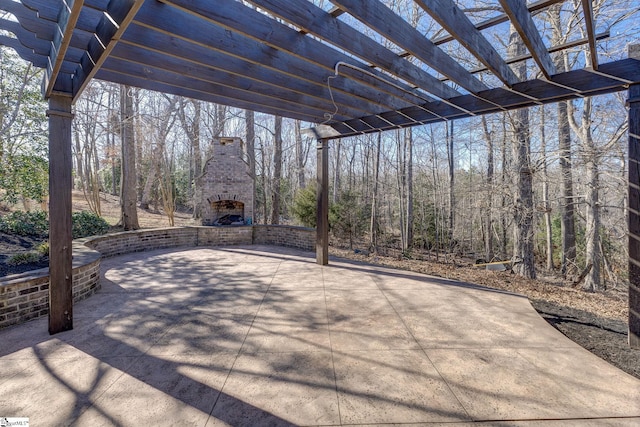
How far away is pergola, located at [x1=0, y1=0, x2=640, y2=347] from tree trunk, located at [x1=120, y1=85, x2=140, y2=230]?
6157 mm

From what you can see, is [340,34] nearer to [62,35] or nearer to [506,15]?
[506,15]

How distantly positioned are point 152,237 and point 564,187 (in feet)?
36.7

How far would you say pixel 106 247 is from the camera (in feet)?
19.7

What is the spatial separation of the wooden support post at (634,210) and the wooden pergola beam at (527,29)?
81 centimetres

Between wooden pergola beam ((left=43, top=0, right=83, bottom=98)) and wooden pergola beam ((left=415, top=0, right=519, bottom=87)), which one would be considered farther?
wooden pergola beam ((left=415, top=0, right=519, bottom=87))

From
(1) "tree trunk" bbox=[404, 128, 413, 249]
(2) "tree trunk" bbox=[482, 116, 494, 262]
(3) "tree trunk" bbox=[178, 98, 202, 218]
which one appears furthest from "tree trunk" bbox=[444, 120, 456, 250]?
(3) "tree trunk" bbox=[178, 98, 202, 218]

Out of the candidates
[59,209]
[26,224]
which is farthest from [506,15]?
[26,224]

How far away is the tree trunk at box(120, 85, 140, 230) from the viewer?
812cm

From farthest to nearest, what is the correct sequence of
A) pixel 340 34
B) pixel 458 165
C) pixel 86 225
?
pixel 458 165, pixel 86 225, pixel 340 34

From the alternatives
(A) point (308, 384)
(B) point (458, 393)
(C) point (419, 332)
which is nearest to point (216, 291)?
(A) point (308, 384)

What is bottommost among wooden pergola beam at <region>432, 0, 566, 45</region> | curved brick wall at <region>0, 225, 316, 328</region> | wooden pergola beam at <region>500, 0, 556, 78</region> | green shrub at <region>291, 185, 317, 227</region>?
curved brick wall at <region>0, 225, 316, 328</region>

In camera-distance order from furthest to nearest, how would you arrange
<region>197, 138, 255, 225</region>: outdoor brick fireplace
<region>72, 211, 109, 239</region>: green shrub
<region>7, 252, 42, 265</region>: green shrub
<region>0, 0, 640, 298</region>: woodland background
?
1. <region>197, 138, 255, 225</region>: outdoor brick fireplace
2. <region>72, 211, 109, 239</region>: green shrub
3. <region>0, 0, 640, 298</region>: woodland background
4. <region>7, 252, 42, 265</region>: green shrub

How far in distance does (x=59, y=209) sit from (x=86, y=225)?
17.5 ft

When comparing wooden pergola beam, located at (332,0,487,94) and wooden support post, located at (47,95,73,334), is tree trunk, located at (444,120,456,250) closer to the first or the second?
wooden pergola beam, located at (332,0,487,94)
